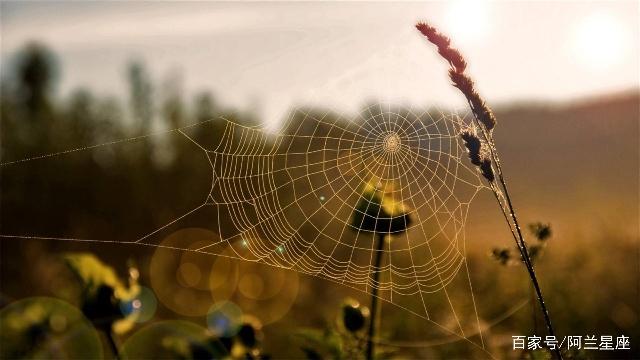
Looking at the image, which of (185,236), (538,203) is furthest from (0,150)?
(538,203)

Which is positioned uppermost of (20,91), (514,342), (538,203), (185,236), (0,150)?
(538,203)

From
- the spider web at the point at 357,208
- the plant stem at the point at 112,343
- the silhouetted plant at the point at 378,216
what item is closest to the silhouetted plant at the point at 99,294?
the plant stem at the point at 112,343

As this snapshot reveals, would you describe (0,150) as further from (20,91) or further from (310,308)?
(310,308)

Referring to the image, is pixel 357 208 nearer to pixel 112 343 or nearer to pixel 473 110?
pixel 473 110

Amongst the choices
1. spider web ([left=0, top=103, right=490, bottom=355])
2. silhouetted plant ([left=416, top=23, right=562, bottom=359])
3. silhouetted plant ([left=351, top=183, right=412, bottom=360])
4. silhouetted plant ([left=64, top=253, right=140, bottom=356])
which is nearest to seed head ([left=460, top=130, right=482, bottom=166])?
silhouetted plant ([left=416, top=23, right=562, bottom=359])

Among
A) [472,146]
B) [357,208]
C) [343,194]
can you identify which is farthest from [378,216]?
[343,194]
